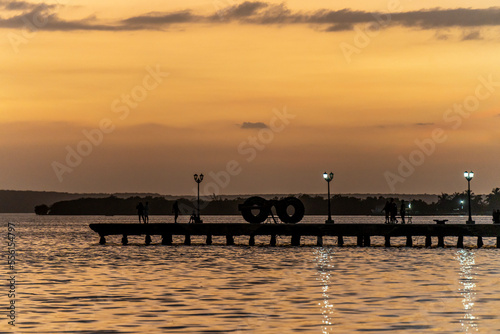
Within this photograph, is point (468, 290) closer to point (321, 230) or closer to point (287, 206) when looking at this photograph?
point (321, 230)

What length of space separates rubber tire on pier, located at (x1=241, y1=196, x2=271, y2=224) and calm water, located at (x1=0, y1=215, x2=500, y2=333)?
22.3 m

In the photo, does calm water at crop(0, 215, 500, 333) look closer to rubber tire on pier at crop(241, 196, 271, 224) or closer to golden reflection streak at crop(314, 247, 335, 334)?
golden reflection streak at crop(314, 247, 335, 334)

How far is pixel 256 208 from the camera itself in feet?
240

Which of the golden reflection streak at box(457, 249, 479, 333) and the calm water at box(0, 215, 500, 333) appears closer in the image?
the golden reflection streak at box(457, 249, 479, 333)

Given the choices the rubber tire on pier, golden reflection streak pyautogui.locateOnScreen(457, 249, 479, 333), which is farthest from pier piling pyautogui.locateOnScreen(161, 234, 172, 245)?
golden reflection streak pyautogui.locateOnScreen(457, 249, 479, 333)

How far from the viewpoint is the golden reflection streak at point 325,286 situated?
76.6ft

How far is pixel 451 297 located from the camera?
29.6m

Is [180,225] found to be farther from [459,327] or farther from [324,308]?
[459,327]

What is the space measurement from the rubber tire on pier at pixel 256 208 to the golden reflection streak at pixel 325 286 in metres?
14.9

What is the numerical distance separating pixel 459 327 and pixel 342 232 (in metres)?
43.6

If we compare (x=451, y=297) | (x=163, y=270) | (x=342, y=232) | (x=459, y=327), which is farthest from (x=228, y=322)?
(x=342, y=232)

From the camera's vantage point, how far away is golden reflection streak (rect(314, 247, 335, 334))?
23344 millimetres

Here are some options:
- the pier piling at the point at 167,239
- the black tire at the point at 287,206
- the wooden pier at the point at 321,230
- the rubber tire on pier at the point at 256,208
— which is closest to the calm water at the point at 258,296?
the wooden pier at the point at 321,230

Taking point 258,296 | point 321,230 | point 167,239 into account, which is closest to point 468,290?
→ point 258,296
